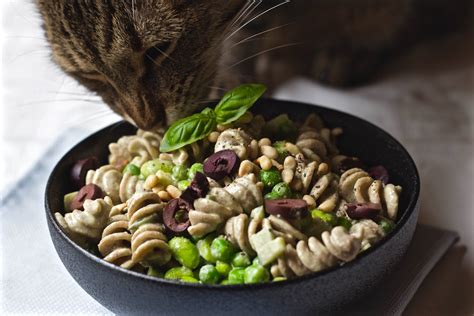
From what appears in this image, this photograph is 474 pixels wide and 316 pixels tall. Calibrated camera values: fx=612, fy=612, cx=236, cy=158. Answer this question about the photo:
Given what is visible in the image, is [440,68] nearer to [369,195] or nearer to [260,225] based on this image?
[369,195]

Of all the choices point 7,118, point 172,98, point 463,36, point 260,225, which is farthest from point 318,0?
point 260,225

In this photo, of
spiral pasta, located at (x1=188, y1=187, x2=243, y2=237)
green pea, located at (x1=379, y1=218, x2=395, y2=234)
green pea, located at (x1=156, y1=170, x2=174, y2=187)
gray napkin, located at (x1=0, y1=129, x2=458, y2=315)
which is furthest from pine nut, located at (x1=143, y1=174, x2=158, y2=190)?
green pea, located at (x1=379, y1=218, x2=395, y2=234)

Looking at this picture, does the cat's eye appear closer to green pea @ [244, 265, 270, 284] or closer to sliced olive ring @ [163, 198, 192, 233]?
sliced olive ring @ [163, 198, 192, 233]

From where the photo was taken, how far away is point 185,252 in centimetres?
85

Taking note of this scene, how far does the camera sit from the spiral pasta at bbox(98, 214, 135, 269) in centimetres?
86

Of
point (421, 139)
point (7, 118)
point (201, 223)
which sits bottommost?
point (421, 139)

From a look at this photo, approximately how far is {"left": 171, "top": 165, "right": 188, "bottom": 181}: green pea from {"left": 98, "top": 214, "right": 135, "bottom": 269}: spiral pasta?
107 mm

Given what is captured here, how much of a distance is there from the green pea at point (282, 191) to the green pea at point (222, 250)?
114 mm

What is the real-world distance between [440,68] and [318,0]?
46 cm

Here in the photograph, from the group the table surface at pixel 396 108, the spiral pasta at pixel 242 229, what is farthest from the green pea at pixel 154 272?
the table surface at pixel 396 108

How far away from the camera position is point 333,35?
6.28 feet

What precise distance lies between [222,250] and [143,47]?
15.9 inches

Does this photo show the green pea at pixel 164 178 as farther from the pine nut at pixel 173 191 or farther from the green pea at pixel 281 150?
the green pea at pixel 281 150

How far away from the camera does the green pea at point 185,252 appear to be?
2.79 ft
